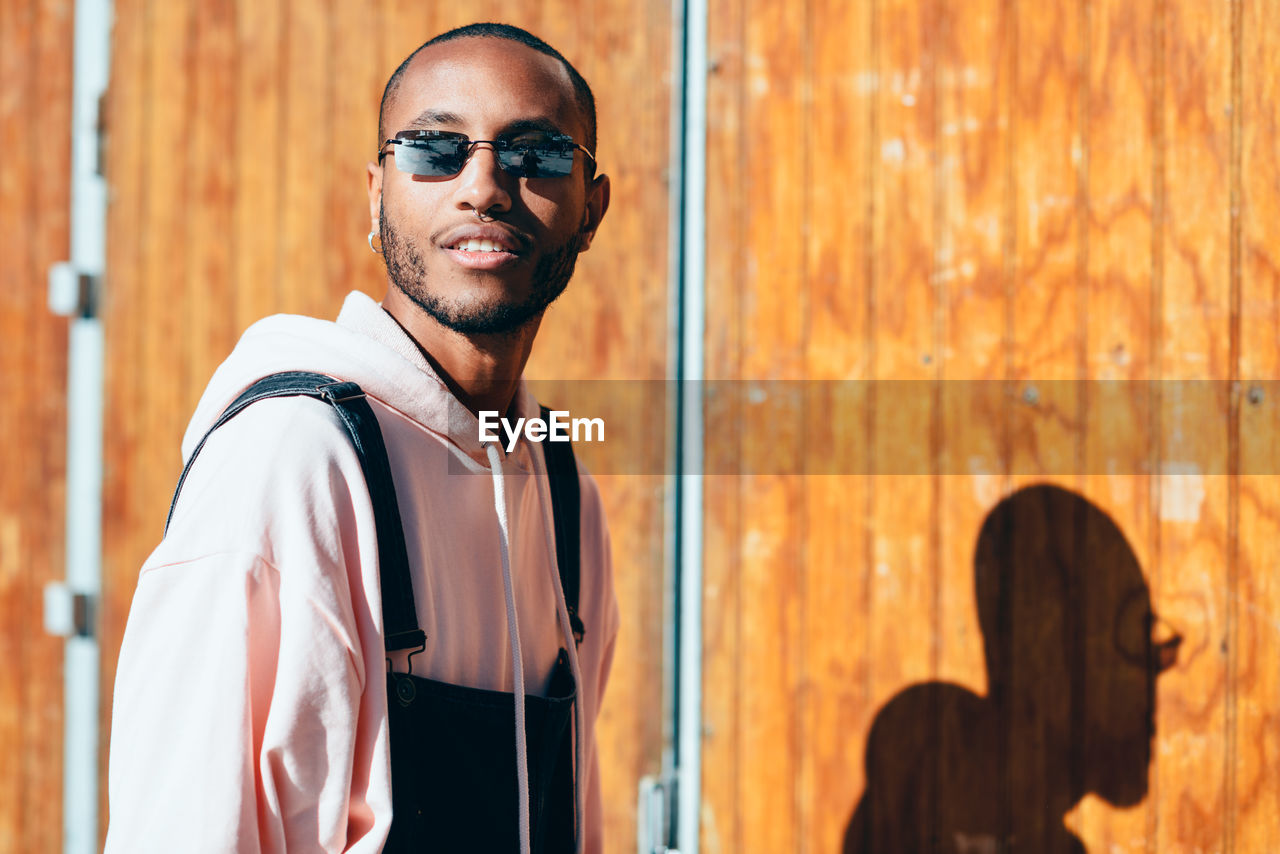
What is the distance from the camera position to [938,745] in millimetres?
2004

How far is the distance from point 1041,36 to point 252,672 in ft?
6.80

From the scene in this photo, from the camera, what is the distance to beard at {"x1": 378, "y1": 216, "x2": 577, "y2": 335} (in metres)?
1.11

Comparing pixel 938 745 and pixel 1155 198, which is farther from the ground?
pixel 1155 198

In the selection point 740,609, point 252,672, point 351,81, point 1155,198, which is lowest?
point 740,609

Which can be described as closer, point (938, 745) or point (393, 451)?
point (393, 451)

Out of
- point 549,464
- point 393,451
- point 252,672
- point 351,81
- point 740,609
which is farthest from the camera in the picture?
point 351,81

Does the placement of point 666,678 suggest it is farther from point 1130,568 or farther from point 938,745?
point 1130,568

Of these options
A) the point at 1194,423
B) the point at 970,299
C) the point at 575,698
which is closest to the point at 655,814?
the point at 575,698

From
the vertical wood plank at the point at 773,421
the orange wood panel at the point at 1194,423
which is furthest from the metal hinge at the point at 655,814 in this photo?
the orange wood panel at the point at 1194,423

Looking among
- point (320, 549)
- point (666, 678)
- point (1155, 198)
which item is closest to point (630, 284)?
point (666, 678)

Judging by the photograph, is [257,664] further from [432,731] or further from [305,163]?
[305,163]

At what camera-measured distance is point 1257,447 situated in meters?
1.95

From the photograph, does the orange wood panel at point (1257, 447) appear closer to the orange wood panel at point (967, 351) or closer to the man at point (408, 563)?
the orange wood panel at point (967, 351)

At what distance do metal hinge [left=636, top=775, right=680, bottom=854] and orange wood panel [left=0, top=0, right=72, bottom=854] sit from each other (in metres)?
1.55
